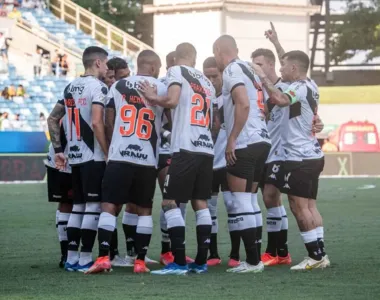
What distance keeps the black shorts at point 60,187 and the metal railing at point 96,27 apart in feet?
114

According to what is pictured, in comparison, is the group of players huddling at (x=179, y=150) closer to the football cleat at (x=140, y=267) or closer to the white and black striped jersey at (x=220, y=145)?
the football cleat at (x=140, y=267)

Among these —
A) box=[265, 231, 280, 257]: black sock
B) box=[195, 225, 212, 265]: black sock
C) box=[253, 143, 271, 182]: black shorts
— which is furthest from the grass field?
box=[253, 143, 271, 182]: black shorts

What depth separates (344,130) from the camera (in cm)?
3903

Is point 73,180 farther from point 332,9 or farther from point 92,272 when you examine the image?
point 332,9

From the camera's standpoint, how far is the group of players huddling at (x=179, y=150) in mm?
10039

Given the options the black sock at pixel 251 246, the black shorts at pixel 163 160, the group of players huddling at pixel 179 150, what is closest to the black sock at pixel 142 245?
the group of players huddling at pixel 179 150

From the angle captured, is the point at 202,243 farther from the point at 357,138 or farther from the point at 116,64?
the point at 357,138

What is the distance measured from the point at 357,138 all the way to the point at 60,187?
28532 mm

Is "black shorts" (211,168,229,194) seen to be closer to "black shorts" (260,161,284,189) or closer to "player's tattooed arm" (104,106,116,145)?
"black shorts" (260,161,284,189)

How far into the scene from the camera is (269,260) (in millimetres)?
11148

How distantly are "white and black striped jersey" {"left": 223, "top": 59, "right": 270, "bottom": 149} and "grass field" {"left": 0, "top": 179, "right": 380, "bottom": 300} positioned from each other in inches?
50.0

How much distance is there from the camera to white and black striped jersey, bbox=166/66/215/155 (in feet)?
32.9

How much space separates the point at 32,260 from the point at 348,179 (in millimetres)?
20675

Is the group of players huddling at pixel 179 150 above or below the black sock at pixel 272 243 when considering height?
above
